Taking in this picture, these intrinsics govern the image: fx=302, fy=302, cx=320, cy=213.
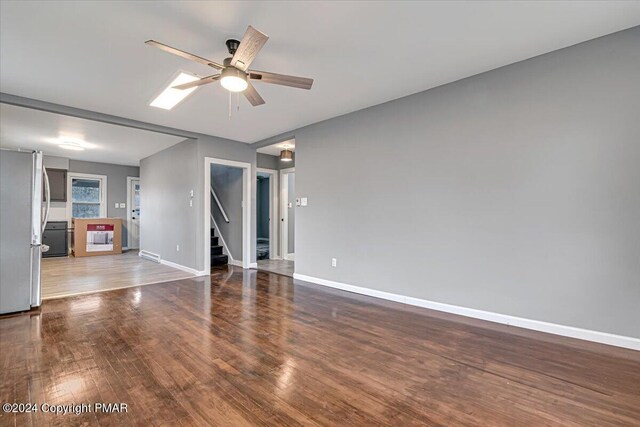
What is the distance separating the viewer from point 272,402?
69.4 inches

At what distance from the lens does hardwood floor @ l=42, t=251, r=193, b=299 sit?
176 inches

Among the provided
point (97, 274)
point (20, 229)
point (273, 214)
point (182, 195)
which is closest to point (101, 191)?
point (97, 274)

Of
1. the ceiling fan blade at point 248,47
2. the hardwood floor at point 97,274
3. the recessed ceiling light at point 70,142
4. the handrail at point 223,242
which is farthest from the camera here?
the handrail at point 223,242

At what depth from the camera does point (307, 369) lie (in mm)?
2137

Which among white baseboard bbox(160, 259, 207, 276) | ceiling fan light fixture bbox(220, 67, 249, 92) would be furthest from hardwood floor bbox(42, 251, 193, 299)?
ceiling fan light fixture bbox(220, 67, 249, 92)

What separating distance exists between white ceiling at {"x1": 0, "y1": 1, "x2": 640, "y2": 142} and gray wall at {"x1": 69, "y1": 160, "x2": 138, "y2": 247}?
566 cm

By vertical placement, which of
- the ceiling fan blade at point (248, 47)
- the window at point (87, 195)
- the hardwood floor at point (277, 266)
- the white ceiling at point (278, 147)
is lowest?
the hardwood floor at point (277, 266)

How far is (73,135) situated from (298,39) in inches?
217

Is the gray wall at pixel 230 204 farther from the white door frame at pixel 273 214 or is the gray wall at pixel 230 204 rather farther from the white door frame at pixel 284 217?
the white door frame at pixel 284 217

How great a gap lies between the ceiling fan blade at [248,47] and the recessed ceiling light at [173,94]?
3.58ft

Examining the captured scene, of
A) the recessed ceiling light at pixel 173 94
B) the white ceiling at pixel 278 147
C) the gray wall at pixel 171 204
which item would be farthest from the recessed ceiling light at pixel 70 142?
the white ceiling at pixel 278 147

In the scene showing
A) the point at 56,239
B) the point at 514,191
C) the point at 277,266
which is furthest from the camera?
the point at 56,239

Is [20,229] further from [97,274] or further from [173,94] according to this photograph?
[97,274]

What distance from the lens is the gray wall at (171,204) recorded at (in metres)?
5.63
